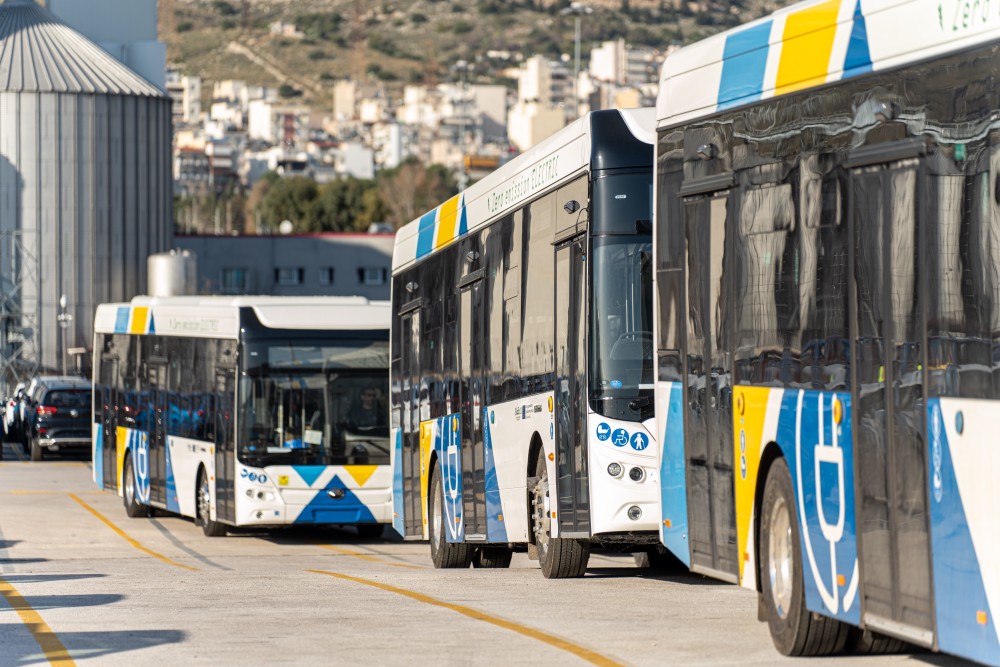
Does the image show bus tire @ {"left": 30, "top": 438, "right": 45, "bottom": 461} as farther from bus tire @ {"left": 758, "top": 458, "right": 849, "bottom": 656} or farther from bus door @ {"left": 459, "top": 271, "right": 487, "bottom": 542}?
bus tire @ {"left": 758, "top": 458, "right": 849, "bottom": 656}

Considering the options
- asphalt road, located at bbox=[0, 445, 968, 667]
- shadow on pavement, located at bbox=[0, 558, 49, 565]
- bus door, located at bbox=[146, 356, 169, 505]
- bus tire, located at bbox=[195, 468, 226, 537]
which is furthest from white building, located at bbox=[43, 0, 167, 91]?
asphalt road, located at bbox=[0, 445, 968, 667]

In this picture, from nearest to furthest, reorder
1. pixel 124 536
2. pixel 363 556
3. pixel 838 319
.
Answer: pixel 838 319, pixel 363 556, pixel 124 536

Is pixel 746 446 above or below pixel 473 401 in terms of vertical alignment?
below

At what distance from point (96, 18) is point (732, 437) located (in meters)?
84.5

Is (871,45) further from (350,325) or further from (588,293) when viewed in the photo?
(350,325)

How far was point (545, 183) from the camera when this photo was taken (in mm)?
14781

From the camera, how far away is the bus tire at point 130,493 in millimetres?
29078

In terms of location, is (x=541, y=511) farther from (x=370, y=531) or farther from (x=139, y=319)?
(x=139, y=319)

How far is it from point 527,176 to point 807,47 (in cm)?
642

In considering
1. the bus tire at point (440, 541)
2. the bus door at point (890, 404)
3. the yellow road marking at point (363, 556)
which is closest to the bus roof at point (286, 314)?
the yellow road marking at point (363, 556)

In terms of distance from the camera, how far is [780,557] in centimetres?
953

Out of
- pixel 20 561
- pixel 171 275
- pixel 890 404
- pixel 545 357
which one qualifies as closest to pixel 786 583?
pixel 890 404

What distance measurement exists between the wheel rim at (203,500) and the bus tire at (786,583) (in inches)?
639

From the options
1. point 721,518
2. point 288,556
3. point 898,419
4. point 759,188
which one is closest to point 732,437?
point 721,518
